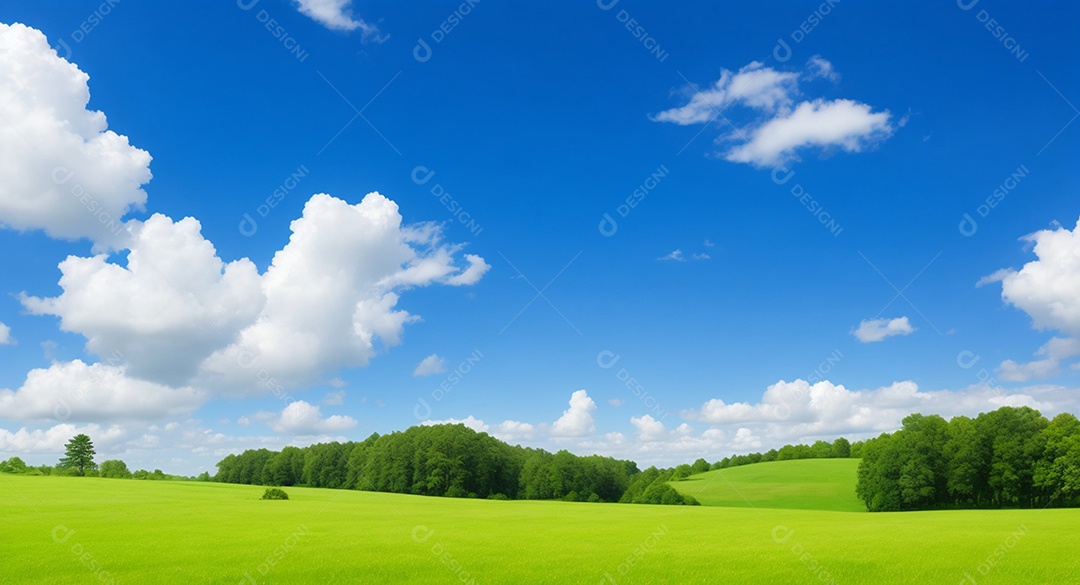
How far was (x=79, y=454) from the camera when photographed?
460 ft

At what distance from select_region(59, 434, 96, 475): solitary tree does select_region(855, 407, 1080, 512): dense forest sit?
490ft

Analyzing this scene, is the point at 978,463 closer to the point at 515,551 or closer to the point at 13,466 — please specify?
the point at 515,551

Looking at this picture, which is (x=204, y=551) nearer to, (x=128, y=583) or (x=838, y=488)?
(x=128, y=583)

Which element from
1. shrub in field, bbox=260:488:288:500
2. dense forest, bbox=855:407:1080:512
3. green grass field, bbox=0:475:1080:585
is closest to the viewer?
green grass field, bbox=0:475:1080:585

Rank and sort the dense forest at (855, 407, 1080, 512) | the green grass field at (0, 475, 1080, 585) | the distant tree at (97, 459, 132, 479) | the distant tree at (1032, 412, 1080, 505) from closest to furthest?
1. the green grass field at (0, 475, 1080, 585)
2. the distant tree at (1032, 412, 1080, 505)
3. the dense forest at (855, 407, 1080, 512)
4. the distant tree at (97, 459, 132, 479)

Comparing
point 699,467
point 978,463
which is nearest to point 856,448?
point 699,467

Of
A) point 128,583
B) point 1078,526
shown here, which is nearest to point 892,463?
point 1078,526

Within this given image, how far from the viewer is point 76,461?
5507 inches

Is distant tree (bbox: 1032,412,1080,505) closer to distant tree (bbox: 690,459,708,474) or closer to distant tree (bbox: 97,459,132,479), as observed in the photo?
distant tree (bbox: 690,459,708,474)

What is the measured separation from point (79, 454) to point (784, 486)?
142 m

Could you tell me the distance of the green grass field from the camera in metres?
24.2

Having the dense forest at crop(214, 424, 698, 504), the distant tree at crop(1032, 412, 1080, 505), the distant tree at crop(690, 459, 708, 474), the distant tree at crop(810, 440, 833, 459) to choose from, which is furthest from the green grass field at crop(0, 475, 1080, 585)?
the distant tree at crop(810, 440, 833, 459)

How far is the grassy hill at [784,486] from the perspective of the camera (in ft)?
367

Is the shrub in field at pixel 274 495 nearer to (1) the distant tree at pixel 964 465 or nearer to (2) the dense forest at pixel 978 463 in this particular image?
(2) the dense forest at pixel 978 463
